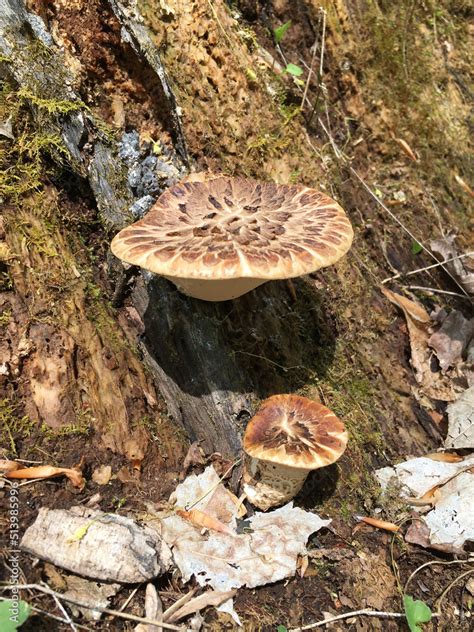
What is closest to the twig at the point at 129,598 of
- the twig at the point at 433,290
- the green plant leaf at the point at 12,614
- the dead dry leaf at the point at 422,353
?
the green plant leaf at the point at 12,614

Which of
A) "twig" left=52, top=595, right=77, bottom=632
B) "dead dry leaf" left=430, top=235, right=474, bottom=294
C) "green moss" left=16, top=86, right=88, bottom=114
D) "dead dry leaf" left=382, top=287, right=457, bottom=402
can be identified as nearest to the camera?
"twig" left=52, top=595, right=77, bottom=632

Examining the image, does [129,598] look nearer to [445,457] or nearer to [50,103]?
[445,457]

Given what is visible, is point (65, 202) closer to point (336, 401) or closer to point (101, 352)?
point (101, 352)

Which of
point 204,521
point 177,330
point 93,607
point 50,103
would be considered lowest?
point 204,521

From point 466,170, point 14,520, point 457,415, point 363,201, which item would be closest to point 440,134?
point 466,170

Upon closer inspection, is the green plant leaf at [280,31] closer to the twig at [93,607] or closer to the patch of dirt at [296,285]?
the patch of dirt at [296,285]

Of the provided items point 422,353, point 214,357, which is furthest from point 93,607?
point 422,353

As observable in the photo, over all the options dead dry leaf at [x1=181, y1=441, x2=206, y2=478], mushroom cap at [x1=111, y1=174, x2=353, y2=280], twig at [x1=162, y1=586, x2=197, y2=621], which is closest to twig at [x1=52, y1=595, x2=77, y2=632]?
twig at [x1=162, y1=586, x2=197, y2=621]

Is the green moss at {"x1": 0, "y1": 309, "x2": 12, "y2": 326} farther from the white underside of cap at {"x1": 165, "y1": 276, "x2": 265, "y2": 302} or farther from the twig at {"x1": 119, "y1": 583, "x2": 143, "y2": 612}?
the twig at {"x1": 119, "y1": 583, "x2": 143, "y2": 612}
